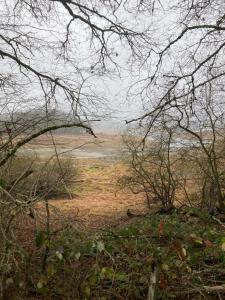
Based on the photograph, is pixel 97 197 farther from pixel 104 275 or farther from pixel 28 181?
pixel 104 275

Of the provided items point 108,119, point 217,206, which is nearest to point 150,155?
point 217,206

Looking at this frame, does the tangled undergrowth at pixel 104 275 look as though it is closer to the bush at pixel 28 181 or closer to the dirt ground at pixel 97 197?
the bush at pixel 28 181

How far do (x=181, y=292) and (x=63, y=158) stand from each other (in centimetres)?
1748

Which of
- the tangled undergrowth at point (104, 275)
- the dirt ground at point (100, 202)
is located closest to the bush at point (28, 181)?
the tangled undergrowth at point (104, 275)

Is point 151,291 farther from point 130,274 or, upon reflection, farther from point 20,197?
point 20,197

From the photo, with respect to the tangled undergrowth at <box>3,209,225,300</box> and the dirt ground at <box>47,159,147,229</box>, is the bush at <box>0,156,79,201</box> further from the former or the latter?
the dirt ground at <box>47,159,147,229</box>

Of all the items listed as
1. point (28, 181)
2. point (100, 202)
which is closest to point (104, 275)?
point (28, 181)

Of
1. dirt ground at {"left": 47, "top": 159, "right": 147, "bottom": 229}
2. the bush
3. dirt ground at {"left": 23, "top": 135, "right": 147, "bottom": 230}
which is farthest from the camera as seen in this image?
dirt ground at {"left": 47, "top": 159, "right": 147, "bottom": 229}

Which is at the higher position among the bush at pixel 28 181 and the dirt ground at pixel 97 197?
the bush at pixel 28 181

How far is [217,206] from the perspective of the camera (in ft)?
42.4

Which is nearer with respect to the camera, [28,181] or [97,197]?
[28,181]

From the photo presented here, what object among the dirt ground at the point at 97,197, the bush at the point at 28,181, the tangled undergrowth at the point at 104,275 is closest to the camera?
the tangled undergrowth at the point at 104,275

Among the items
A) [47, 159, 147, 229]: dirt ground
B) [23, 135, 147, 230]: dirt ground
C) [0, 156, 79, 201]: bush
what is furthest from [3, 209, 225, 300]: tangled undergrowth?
[47, 159, 147, 229]: dirt ground

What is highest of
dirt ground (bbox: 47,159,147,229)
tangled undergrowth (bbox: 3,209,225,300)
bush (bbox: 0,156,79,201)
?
bush (bbox: 0,156,79,201)
